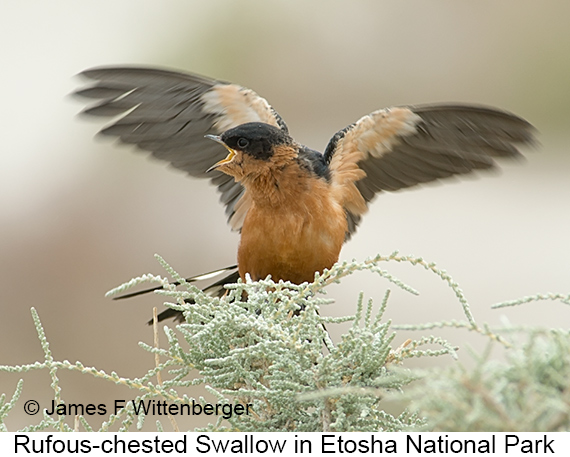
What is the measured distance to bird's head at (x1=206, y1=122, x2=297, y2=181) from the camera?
322 cm

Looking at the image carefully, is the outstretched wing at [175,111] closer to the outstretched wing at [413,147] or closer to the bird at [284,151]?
the bird at [284,151]

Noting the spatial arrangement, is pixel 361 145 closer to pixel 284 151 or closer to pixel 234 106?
pixel 284 151

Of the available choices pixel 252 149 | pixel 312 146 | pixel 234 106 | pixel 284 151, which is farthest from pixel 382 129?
pixel 312 146

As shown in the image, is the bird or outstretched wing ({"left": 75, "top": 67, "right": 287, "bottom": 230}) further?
outstretched wing ({"left": 75, "top": 67, "right": 287, "bottom": 230})

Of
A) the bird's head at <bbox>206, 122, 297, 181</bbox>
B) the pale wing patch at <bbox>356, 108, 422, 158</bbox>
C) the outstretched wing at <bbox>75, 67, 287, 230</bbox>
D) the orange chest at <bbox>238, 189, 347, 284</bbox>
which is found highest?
the outstretched wing at <bbox>75, 67, 287, 230</bbox>

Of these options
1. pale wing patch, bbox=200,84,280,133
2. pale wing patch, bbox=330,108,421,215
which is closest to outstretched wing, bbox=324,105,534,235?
pale wing patch, bbox=330,108,421,215

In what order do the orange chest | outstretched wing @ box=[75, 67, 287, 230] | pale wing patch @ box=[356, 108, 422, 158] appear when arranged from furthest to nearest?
outstretched wing @ box=[75, 67, 287, 230], pale wing patch @ box=[356, 108, 422, 158], the orange chest

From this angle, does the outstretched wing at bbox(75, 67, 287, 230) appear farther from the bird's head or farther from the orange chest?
the orange chest

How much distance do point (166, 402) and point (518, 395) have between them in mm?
1154

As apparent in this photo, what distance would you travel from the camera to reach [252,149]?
3234 millimetres

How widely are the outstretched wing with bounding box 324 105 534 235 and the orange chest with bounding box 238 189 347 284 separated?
0.28m
